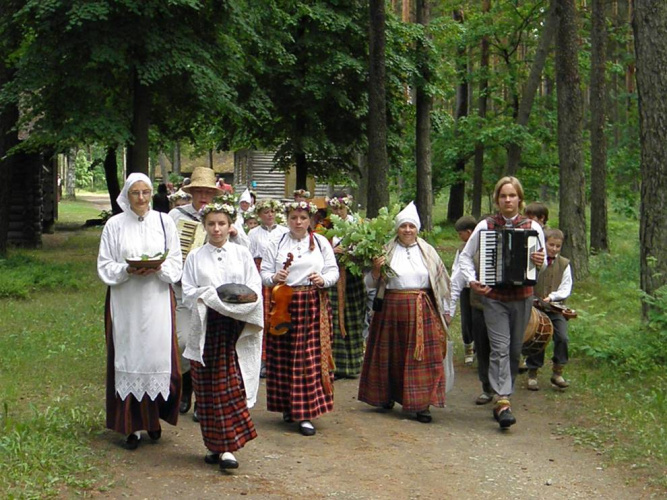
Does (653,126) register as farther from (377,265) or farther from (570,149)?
(570,149)

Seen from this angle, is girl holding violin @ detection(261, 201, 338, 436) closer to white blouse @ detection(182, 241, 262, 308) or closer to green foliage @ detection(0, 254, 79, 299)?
white blouse @ detection(182, 241, 262, 308)

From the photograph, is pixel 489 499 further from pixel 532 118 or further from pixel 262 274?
pixel 532 118

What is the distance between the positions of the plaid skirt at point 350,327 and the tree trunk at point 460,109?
66.3ft

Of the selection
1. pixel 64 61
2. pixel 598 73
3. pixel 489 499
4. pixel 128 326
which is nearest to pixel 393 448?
pixel 489 499

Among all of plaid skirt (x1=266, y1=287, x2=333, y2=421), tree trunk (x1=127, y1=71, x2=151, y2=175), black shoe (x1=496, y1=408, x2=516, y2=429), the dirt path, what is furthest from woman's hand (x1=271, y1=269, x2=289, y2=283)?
tree trunk (x1=127, y1=71, x2=151, y2=175)

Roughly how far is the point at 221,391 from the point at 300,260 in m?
1.91

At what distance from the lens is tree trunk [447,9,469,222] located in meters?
31.7

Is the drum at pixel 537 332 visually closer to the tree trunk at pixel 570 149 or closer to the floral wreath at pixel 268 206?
the floral wreath at pixel 268 206

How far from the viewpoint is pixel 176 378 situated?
7953mm

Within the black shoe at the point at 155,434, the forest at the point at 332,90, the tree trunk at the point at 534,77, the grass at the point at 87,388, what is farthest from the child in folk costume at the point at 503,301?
the tree trunk at the point at 534,77

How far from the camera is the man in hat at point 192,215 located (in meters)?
8.66

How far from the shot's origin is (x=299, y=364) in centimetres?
895

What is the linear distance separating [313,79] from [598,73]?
6.82 meters

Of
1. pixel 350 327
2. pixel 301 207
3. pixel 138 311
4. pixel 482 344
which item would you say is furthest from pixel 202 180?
pixel 350 327
